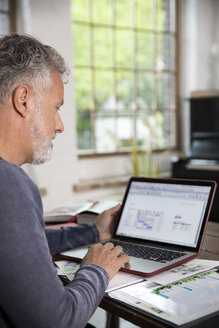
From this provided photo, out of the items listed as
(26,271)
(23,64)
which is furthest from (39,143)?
(26,271)

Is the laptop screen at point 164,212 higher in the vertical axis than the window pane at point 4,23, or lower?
lower

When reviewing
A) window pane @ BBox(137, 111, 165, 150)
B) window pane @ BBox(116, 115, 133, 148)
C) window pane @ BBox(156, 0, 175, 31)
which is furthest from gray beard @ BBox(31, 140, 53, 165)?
window pane @ BBox(156, 0, 175, 31)

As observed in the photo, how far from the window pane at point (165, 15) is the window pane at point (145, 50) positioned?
0.80 feet

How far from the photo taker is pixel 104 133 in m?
4.92

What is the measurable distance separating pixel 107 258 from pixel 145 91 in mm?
4294

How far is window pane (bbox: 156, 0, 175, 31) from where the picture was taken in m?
5.30

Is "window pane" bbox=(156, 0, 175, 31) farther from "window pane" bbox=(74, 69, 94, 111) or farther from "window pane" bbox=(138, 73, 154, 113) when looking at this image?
"window pane" bbox=(74, 69, 94, 111)

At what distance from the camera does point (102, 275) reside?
1023 millimetres

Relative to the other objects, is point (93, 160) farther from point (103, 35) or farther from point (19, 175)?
point (19, 175)

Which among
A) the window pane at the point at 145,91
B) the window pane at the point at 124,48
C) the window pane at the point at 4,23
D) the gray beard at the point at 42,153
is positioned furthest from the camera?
the window pane at the point at 145,91

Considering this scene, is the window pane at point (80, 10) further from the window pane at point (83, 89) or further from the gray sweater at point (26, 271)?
the gray sweater at point (26, 271)

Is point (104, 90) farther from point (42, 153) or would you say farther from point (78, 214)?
point (42, 153)

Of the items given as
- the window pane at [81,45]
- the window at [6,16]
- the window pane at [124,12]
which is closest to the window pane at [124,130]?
the window pane at [81,45]

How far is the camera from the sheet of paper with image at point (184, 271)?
43.3 inches
